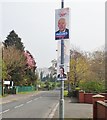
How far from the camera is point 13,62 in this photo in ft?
218

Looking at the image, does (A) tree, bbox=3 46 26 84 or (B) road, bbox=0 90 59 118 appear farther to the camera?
(A) tree, bbox=3 46 26 84

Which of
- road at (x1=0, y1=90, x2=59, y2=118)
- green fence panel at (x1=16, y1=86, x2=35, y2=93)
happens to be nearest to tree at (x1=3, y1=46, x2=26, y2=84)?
green fence panel at (x1=16, y1=86, x2=35, y2=93)

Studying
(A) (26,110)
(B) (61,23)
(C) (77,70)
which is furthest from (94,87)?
(B) (61,23)

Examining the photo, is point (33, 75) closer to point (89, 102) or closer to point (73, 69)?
point (73, 69)

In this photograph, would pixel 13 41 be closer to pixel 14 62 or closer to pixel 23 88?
pixel 23 88

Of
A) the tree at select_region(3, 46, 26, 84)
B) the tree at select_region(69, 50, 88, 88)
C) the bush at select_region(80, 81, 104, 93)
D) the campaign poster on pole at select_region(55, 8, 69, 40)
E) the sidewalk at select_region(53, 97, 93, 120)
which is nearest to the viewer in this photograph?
the campaign poster on pole at select_region(55, 8, 69, 40)

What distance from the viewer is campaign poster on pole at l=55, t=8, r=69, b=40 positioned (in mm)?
12750

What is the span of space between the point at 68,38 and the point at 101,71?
3340cm

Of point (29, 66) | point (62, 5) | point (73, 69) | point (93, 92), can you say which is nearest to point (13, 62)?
point (73, 69)

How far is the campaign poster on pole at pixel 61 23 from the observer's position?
41.8 ft

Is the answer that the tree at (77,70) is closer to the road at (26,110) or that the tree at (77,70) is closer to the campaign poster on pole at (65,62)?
the road at (26,110)

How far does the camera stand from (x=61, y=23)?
12922 millimetres

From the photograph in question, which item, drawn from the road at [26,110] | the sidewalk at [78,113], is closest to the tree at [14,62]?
the road at [26,110]

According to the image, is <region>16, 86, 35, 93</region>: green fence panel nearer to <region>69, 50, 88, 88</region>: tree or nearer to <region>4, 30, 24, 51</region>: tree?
<region>4, 30, 24, 51</region>: tree
